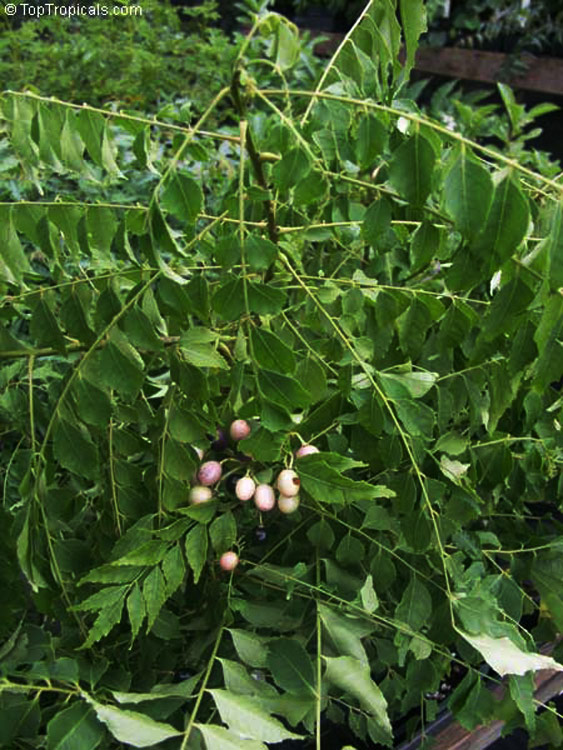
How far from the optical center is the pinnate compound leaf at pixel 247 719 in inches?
20.8

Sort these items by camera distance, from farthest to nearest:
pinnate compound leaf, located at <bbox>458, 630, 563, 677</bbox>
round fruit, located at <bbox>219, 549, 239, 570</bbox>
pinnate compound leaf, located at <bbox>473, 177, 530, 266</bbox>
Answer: round fruit, located at <bbox>219, 549, 239, 570</bbox>, pinnate compound leaf, located at <bbox>458, 630, 563, 677</bbox>, pinnate compound leaf, located at <bbox>473, 177, 530, 266</bbox>

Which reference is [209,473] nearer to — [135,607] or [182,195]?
[135,607]

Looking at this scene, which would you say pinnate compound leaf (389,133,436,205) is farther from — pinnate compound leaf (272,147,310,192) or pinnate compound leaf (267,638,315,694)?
pinnate compound leaf (267,638,315,694)

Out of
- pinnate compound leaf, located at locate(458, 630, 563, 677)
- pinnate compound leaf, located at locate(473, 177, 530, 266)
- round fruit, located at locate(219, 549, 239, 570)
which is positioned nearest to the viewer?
pinnate compound leaf, located at locate(473, 177, 530, 266)

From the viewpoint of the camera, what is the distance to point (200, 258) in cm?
71

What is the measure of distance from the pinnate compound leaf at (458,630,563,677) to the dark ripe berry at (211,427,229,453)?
25 cm

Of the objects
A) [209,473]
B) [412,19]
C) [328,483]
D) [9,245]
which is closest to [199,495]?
[209,473]

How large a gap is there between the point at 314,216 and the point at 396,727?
0.58 metres

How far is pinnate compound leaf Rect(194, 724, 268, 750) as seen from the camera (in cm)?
51

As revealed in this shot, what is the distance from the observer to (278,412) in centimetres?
54

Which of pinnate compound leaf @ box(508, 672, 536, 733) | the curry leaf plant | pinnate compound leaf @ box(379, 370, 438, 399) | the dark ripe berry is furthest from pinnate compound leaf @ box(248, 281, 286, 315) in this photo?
pinnate compound leaf @ box(508, 672, 536, 733)

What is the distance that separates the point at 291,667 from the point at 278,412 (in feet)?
0.64

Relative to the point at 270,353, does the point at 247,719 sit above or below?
below

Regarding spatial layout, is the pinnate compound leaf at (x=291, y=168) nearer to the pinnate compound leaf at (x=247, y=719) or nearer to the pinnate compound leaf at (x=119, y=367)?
the pinnate compound leaf at (x=119, y=367)
